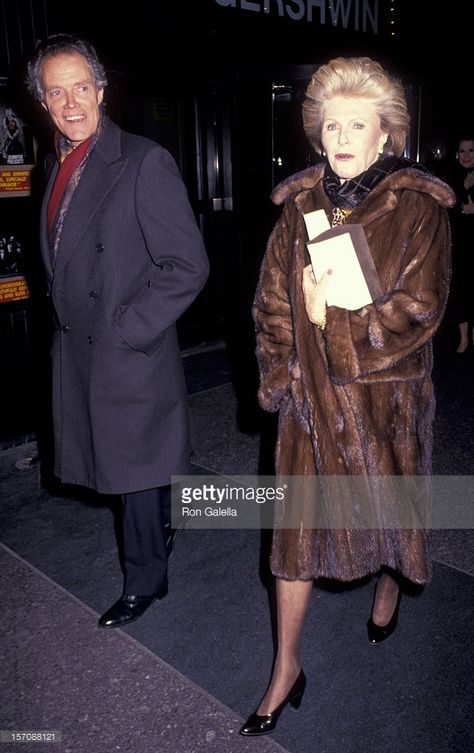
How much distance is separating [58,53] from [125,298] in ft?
3.20

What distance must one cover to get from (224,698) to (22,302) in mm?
3409

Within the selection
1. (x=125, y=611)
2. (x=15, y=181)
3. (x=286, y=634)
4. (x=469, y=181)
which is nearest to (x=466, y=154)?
(x=469, y=181)

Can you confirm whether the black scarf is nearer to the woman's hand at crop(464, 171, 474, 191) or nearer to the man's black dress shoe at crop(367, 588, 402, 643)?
the man's black dress shoe at crop(367, 588, 402, 643)

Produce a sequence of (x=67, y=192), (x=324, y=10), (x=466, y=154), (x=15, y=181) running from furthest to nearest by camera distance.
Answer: (x=324, y=10) < (x=466, y=154) < (x=15, y=181) < (x=67, y=192)

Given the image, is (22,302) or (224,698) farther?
(22,302)

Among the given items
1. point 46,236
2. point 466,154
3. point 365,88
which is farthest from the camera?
point 466,154

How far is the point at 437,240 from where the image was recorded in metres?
2.13

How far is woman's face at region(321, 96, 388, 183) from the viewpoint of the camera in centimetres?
212

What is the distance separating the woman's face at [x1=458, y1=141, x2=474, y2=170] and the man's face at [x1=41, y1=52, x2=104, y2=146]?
5211 mm

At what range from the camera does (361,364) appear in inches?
85.0

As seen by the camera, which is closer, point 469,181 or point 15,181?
point 15,181

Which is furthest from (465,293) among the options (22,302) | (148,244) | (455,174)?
(148,244)

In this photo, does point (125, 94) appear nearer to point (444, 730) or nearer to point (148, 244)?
point (148, 244)

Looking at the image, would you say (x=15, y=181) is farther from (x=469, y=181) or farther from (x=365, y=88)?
(x=469, y=181)
